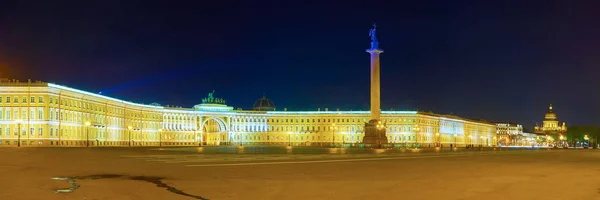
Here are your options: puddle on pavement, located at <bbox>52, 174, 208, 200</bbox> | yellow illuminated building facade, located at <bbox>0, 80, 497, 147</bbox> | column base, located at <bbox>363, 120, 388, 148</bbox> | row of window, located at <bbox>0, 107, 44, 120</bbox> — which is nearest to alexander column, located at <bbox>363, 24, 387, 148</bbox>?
column base, located at <bbox>363, 120, 388, 148</bbox>

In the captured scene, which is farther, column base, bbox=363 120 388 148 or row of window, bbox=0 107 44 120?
row of window, bbox=0 107 44 120

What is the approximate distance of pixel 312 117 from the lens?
198 metres

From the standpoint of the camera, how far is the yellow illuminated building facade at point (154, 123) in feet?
313

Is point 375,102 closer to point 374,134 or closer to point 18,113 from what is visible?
point 374,134

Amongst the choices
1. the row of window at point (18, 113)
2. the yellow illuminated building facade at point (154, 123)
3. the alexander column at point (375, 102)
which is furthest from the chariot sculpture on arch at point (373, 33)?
the row of window at point (18, 113)

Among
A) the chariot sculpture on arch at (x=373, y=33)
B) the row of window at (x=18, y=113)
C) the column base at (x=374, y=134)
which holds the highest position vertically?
the chariot sculpture on arch at (x=373, y=33)

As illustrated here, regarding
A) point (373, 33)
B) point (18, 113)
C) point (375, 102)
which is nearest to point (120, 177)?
point (375, 102)

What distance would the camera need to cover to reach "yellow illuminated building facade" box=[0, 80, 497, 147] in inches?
3752

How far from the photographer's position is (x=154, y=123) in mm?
163875

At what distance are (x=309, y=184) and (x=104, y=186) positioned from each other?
6.23 m

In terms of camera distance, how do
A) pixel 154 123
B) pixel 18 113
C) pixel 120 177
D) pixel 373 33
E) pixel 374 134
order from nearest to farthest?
pixel 120 177 < pixel 374 134 < pixel 373 33 < pixel 18 113 < pixel 154 123

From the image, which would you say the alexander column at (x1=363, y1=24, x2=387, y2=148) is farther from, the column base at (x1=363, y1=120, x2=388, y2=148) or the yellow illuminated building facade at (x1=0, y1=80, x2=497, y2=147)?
the yellow illuminated building facade at (x1=0, y1=80, x2=497, y2=147)

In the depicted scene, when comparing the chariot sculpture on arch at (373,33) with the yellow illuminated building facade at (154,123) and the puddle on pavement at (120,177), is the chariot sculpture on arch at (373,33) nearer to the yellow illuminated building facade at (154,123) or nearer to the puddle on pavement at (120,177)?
the yellow illuminated building facade at (154,123)

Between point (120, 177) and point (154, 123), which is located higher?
point (154, 123)
